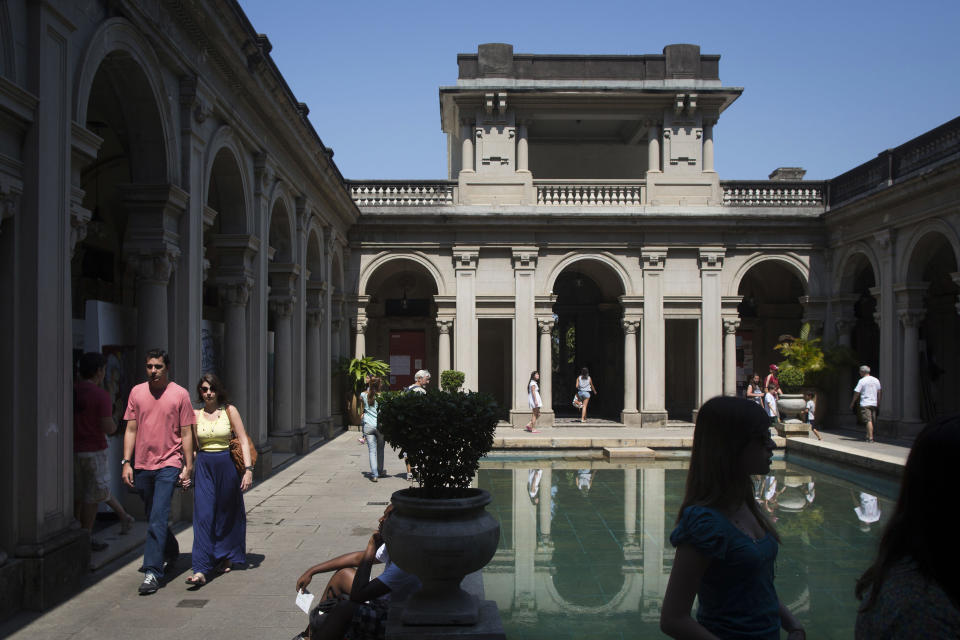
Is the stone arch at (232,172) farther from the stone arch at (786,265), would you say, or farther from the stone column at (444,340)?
the stone arch at (786,265)

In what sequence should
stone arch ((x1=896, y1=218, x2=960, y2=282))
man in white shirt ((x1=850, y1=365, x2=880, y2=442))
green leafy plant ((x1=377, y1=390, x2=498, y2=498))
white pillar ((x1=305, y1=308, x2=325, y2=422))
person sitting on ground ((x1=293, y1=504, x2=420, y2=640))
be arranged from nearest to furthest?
person sitting on ground ((x1=293, y1=504, x2=420, y2=640)), green leafy plant ((x1=377, y1=390, x2=498, y2=498)), stone arch ((x1=896, y1=218, x2=960, y2=282)), man in white shirt ((x1=850, y1=365, x2=880, y2=442)), white pillar ((x1=305, y1=308, x2=325, y2=422))

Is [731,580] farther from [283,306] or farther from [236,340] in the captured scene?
[283,306]

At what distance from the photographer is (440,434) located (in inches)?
208

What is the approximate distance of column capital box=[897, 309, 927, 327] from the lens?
701 inches

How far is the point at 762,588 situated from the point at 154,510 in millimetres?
5459

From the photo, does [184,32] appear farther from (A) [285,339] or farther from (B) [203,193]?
(A) [285,339]

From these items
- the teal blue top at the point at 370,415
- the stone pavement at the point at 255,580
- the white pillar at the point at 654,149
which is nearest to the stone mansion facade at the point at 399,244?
the white pillar at the point at 654,149

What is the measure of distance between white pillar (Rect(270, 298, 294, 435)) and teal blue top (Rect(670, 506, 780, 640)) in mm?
13218

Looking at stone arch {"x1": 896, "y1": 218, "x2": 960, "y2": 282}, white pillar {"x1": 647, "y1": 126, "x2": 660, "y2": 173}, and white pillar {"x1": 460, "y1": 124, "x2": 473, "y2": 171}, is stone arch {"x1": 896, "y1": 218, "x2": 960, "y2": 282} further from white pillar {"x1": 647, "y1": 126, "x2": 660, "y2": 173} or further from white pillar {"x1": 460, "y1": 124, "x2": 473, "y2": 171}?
white pillar {"x1": 460, "y1": 124, "x2": 473, "y2": 171}

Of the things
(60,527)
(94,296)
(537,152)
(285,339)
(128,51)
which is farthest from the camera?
(537,152)

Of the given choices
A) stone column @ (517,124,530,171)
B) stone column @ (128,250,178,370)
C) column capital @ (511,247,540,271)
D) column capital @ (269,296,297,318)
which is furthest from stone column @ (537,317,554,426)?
stone column @ (128,250,178,370)

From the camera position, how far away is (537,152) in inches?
1029

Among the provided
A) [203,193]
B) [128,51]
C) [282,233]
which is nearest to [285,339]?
[282,233]

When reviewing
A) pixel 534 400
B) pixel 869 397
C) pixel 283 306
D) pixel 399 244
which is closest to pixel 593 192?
pixel 399 244
